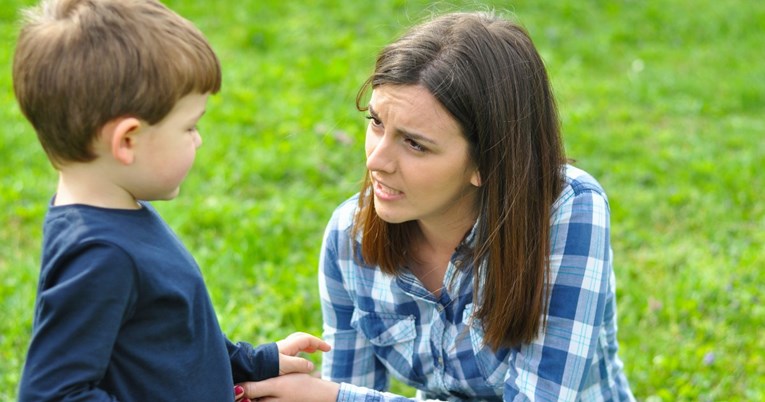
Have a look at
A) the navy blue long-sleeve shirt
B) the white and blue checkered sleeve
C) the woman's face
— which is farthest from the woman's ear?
the navy blue long-sleeve shirt

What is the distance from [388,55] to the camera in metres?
2.40

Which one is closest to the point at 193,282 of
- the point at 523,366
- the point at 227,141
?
the point at 523,366

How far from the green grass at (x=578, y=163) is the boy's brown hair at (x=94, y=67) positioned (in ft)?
3.87

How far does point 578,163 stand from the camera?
525 centimetres

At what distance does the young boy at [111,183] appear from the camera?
165 centimetres

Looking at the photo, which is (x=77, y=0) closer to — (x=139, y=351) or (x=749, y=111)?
(x=139, y=351)

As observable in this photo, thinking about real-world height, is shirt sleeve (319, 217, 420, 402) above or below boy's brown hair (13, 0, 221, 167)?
below

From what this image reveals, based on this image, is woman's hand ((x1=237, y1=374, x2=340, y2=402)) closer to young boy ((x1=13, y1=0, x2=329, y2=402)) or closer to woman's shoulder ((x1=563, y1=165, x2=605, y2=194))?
young boy ((x1=13, y1=0, x2=329, y2=402))

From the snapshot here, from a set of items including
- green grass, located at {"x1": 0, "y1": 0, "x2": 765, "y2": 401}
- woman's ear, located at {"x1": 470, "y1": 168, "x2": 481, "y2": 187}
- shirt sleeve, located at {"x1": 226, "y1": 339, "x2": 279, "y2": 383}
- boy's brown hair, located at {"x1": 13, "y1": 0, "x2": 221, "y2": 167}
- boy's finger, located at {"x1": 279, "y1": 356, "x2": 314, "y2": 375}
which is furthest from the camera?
green grass, located at {"x1": 0, "y1": 0, "x2": 765, "y2": 401}

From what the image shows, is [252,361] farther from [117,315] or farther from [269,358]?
[117,315]

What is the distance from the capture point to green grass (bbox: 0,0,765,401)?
3.76m

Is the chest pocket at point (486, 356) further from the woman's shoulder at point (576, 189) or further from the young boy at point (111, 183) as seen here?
the young boy at point (111, 183)

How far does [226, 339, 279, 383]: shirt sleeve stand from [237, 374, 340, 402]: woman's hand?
0.06 feet

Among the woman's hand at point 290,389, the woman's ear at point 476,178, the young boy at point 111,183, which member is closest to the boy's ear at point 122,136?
the young boy at point 111,183
